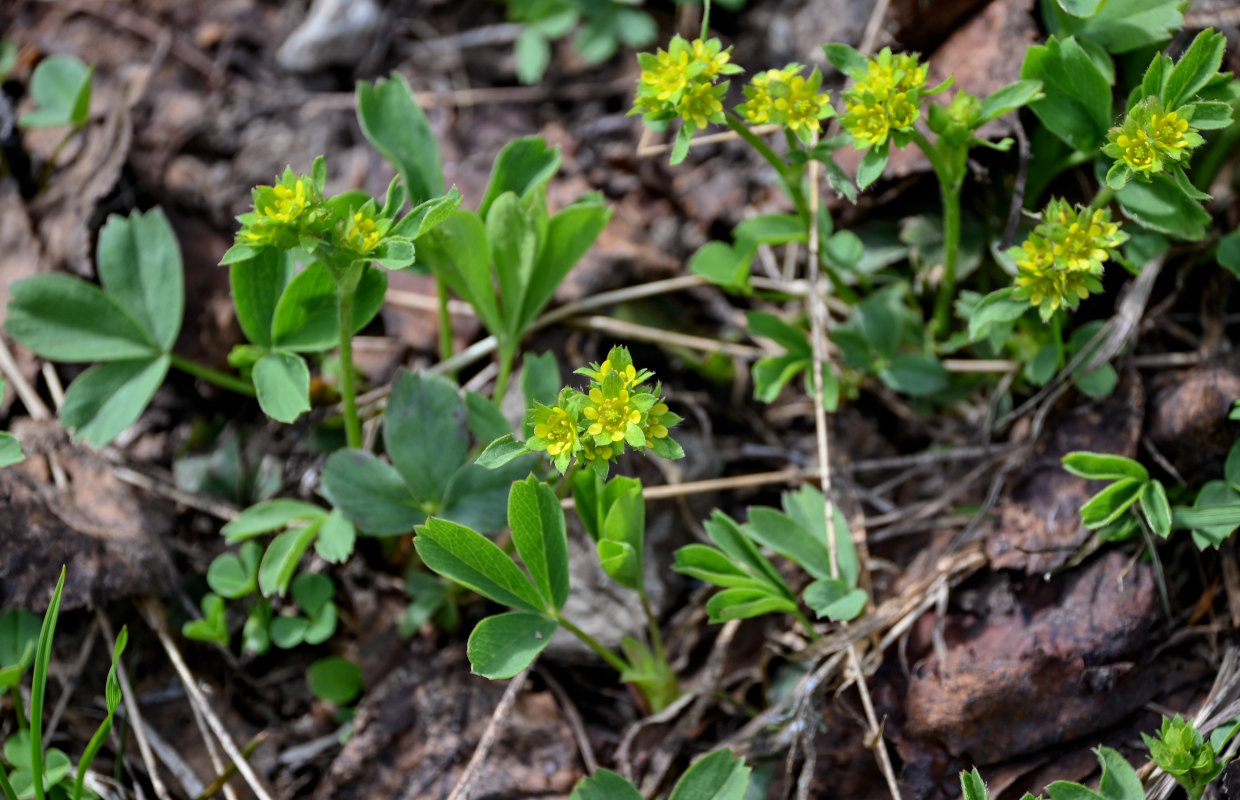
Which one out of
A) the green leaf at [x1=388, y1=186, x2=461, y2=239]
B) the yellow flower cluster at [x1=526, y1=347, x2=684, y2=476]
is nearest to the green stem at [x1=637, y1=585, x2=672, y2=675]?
the yellow flower cluster at [x1=526, y1=347, x2=684, y2=476]

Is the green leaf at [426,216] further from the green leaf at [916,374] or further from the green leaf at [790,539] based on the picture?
the green leaf at [916,374]

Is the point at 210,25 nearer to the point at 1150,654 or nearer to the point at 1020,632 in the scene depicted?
the point at 1020,632

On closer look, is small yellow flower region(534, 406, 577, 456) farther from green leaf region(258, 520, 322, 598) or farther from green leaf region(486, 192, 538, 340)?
green leaf region(258, 520, 322, 598)

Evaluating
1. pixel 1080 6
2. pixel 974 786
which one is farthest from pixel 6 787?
pixel 1080 6

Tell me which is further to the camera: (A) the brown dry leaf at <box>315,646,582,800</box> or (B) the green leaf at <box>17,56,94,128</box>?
(B) the green leaf at <box>17,56,94,128</box>

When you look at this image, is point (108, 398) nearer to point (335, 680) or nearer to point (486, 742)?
point (335, 680)

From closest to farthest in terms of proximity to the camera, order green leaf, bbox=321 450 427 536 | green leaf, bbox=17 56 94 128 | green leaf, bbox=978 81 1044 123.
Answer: green leaf, bbox=978 81 1044 123, green leaf, bbox=321 450 427 536, green leaf, bbox=17 56 94 128

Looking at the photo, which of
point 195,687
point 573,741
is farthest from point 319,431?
point 573,741

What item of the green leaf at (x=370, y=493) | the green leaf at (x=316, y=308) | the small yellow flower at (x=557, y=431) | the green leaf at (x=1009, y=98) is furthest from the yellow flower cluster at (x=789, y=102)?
the green leaf at (x=370, y=493)
